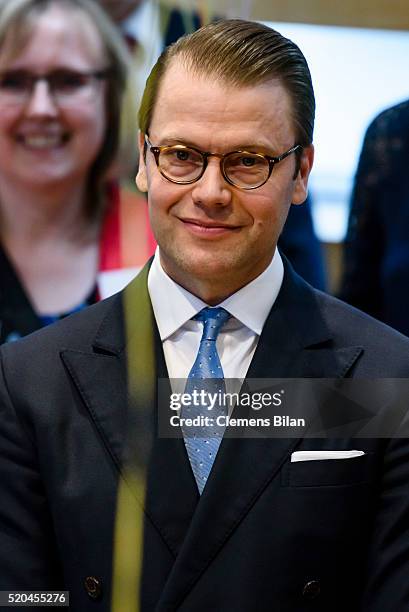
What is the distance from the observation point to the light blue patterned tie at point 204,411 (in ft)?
3.64

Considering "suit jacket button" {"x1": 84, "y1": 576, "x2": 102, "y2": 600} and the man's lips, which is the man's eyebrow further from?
"suit jacket button" {"x1": 84, "y1": 576, "x2": 102, "y2": 600}

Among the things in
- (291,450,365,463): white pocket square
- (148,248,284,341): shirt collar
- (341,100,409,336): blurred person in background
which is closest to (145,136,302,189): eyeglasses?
(148,248,284,341): shirt collar

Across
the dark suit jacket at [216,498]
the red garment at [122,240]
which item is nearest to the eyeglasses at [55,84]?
the red garment at [122,240]

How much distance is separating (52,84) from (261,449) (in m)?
0.65

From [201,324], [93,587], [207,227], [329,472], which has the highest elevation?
[207,227]

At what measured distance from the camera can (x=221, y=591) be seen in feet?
3.50

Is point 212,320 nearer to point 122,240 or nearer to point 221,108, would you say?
point 221,108

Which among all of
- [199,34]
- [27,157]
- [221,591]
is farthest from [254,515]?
[27,157]

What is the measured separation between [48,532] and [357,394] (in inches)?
14.5

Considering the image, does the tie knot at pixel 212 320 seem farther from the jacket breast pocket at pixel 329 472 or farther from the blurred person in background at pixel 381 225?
the blurred person in background at pixel 381 225

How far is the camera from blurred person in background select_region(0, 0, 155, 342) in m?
1.46

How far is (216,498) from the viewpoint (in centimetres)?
107

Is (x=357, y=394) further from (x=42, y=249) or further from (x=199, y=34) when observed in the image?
(x=42, y=249)

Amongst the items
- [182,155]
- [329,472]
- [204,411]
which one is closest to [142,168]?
[182,155]
